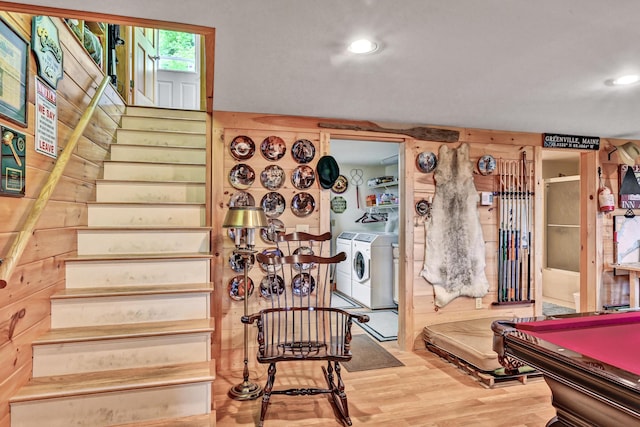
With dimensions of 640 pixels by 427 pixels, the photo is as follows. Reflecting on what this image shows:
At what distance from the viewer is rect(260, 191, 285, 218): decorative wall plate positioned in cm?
320

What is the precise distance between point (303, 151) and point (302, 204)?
1.57ft

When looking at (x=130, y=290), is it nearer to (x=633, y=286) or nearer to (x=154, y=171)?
(x=154, y=171)

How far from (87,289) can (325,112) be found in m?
2.19

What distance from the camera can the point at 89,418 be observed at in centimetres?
185

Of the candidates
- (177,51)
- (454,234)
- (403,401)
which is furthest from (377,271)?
(177,51)

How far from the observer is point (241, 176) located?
3137mm

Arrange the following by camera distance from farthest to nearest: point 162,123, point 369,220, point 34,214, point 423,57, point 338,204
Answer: point 338,204 → point 369,220 → point 162,123 → point 423,57 → point 34,214

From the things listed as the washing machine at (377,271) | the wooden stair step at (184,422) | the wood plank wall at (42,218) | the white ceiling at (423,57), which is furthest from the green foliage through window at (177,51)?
the wooden stair step at (184,422)

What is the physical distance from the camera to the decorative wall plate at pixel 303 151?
3.27 metres

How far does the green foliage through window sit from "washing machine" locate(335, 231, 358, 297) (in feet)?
12.0

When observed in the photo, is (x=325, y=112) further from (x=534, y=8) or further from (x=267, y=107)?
(x=534, y=8)

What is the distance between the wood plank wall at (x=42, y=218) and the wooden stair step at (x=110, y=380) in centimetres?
9

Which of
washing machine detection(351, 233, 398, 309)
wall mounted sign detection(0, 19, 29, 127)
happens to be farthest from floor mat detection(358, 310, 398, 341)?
wall mounted sign detection(0, 19, 29, 127)

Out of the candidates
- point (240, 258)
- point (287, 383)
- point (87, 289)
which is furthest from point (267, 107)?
point (287, 383)
